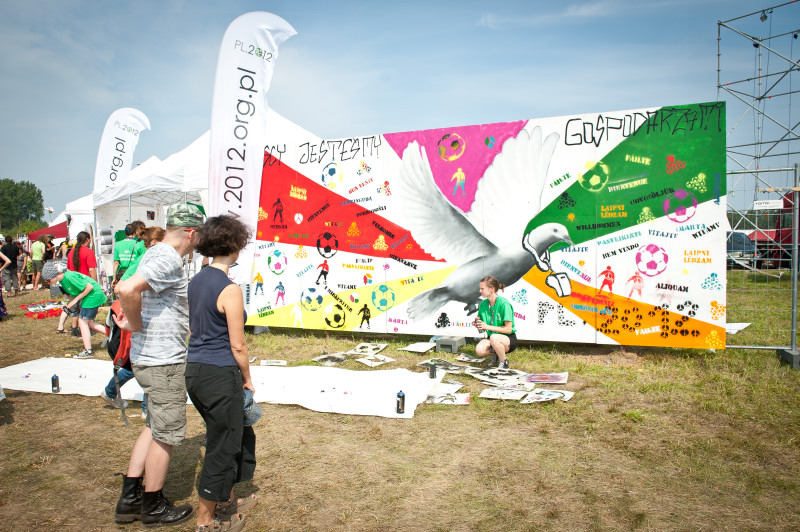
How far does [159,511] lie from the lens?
296cm

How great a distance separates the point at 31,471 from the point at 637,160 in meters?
7.16

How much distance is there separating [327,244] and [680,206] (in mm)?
5194

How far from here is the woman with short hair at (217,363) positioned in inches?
103

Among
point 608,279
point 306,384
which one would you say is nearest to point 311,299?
point 306,384

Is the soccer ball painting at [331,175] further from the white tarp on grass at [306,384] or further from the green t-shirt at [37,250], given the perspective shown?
the green t-shirt at [37,250]

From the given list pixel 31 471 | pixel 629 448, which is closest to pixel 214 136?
pixel 31 471

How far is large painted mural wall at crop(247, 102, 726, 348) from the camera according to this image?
6289 mm

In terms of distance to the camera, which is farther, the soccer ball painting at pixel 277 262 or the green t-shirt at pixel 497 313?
the soccer ball painting at pixel 277 262

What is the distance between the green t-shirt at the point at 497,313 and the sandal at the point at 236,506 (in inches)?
158

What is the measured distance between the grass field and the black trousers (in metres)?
0.51

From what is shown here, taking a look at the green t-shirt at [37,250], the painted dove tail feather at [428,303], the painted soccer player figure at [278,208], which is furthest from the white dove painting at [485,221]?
the green t-shirt at [37,250]

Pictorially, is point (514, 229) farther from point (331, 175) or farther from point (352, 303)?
point (331, 175)

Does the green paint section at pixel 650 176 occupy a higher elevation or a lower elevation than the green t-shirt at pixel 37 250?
higher

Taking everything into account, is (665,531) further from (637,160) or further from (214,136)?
(214,136)
